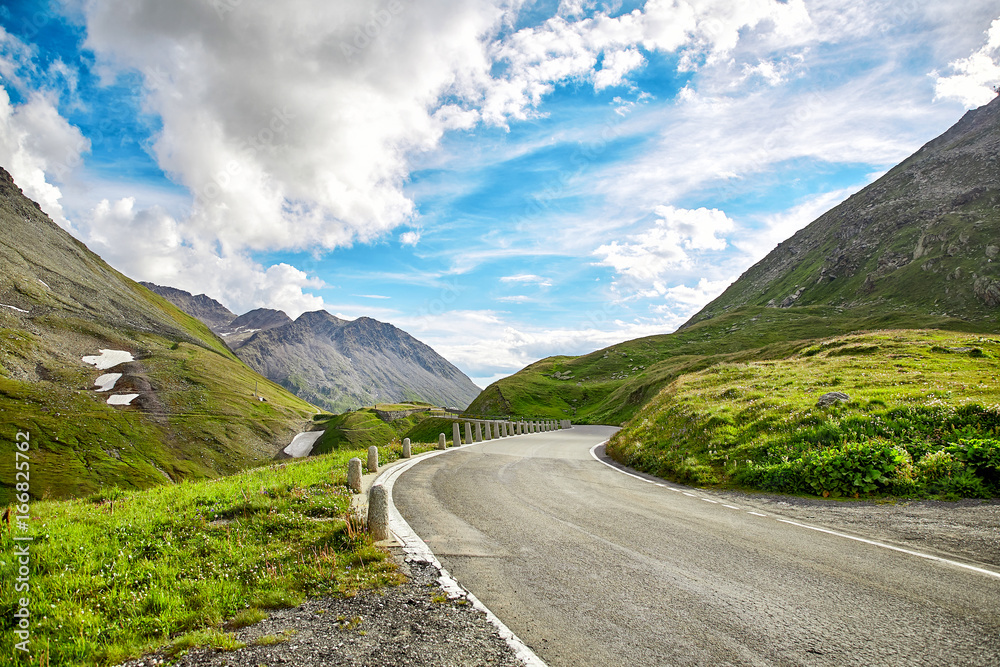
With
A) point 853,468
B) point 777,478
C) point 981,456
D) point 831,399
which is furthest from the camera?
point 831,399

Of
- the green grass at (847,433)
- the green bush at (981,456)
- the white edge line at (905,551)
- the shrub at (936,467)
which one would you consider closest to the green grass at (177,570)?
the white edge line at (905,551)

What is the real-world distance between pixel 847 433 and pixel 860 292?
495 feet

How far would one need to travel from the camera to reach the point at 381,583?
612 cm

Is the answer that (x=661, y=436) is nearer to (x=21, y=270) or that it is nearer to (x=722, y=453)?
(x=722, y=453)

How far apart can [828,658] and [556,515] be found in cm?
620

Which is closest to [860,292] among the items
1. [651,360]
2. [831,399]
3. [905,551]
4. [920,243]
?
[920,243]

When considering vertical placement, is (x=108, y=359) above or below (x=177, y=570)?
above

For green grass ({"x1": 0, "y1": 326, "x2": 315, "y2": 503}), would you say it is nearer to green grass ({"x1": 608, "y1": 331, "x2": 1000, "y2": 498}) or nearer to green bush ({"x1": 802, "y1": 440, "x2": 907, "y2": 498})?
green grass ({"x1": 608, "y1": 331, "x2": 1000, "y2": 498})

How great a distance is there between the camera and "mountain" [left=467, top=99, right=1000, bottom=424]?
84500 mm

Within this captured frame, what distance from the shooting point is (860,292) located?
132 meters

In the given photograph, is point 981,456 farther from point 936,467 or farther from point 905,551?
point 905,551

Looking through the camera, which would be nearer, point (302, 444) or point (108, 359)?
point (302, 444)

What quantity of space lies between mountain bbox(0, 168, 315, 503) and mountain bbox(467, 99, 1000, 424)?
76.1 m

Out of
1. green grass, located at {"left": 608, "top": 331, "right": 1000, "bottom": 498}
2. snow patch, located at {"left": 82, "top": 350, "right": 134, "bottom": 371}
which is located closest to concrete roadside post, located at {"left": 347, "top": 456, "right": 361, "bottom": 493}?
green grass, located at {"left": 608, "top": 331, "right": 1000, "bottom": 498}
